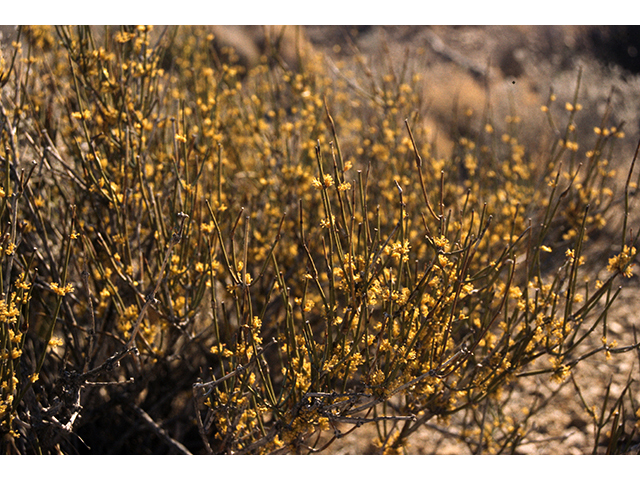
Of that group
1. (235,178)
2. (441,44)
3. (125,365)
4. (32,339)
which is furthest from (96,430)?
(441,44)

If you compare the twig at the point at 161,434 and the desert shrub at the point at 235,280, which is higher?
the desert shrub at the point at 235,280

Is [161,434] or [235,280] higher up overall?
[235,280]

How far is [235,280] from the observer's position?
177 cm

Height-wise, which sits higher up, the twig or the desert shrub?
the desert shrub

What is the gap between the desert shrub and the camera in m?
1.79

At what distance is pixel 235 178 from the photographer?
363 centimetres

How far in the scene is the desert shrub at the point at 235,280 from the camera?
1.79 m

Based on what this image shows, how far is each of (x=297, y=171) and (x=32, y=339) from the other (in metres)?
1.66

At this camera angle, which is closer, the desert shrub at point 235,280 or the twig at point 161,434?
the desert shrub at point 235,280

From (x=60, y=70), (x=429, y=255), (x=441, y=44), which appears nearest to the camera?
(x=429, y=255)

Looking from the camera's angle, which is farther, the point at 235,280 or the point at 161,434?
the point at 161,434

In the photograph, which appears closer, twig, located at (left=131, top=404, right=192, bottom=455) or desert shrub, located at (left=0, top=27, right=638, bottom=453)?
desert shrub, located at (left=0, top=27, right=638, bottom=453)
